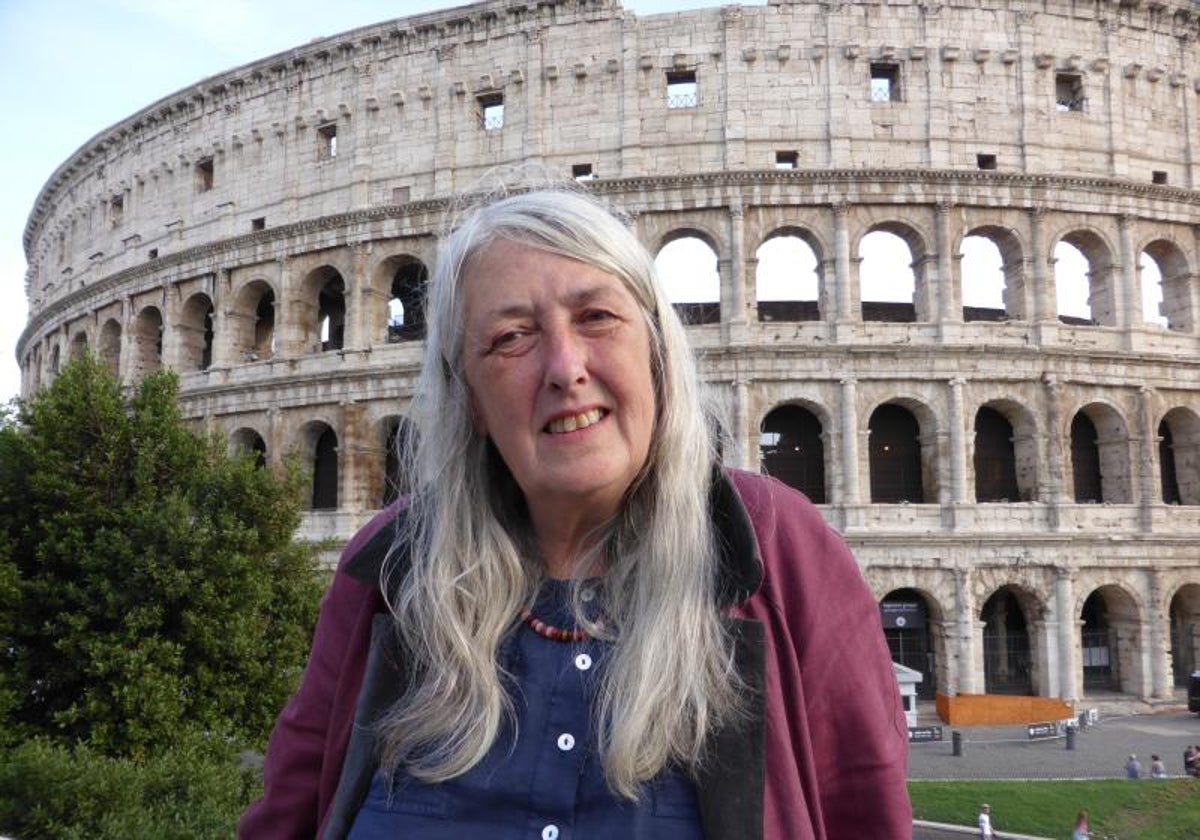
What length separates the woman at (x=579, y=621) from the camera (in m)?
1.68

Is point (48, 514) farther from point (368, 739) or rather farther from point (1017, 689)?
point (1017, 689)

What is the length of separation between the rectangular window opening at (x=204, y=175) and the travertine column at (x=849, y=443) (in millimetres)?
21728

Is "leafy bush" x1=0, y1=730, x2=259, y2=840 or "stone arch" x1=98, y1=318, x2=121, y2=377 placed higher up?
"stone arch" x1=98, y1=318, x2=121, y2=377

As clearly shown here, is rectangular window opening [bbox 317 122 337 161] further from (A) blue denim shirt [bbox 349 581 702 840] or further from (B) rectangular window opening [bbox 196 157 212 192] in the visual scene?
(A) blue denim shirt [bbox 349 581 702 840]

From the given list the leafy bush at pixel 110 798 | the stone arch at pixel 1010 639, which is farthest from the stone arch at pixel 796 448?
the leafy bush at pixel 110 798

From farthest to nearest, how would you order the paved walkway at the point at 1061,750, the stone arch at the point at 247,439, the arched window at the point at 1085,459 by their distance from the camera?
the stone arch at the point at 247,439 < the arched window at the point at 1085,459 < the paved walkway at the point at 1061,750

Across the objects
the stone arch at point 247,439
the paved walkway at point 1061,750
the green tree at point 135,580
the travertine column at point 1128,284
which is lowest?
the paved walkway at point 1061,750

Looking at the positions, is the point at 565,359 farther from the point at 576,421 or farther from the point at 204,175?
the point at 204,175

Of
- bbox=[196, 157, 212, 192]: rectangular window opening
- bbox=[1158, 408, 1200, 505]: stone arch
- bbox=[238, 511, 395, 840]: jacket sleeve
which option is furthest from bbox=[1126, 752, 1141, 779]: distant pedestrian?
bbox=[196, 157, 212, 192]: rectangular window opening

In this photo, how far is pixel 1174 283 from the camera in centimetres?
2342

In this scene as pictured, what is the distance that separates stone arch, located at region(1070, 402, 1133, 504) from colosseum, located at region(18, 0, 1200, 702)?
2.8 inches

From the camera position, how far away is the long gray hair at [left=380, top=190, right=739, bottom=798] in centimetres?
169

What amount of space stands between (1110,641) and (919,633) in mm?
5212

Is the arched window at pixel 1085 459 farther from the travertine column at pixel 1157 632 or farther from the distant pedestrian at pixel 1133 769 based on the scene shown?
the distant pedestrian at pixel 1133 769
